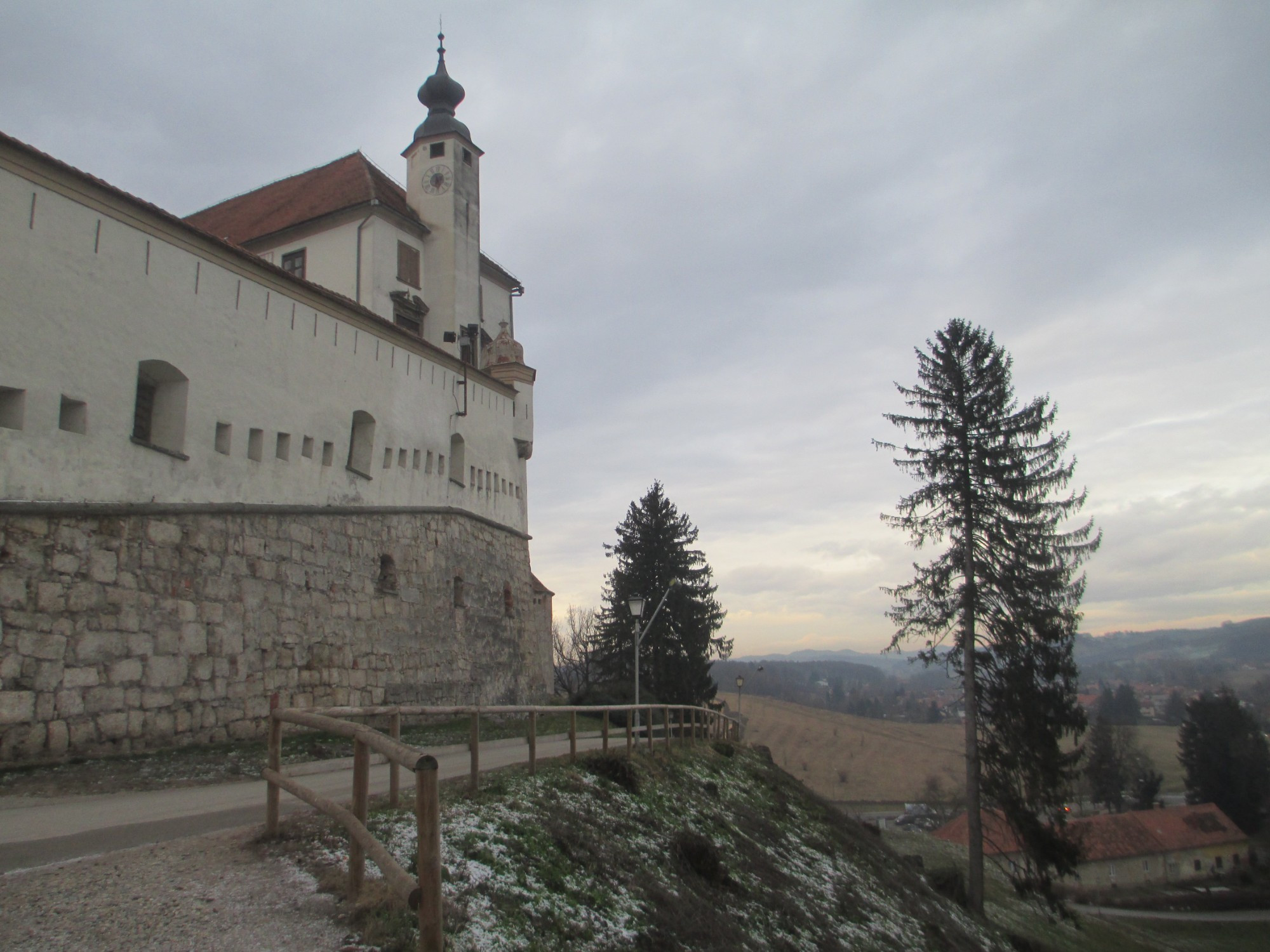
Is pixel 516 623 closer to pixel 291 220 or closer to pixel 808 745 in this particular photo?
pixel 291 220

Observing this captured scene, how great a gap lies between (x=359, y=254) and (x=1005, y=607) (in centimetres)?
2091

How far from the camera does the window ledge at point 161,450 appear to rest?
13.5 m

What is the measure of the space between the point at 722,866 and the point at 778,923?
0.87 meters

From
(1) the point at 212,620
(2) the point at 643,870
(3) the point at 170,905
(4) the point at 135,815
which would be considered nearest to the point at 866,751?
(1) the point at 212,620

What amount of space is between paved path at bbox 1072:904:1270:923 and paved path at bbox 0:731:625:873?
4298 cm

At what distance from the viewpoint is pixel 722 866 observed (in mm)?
10188

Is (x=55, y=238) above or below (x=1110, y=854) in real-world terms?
above

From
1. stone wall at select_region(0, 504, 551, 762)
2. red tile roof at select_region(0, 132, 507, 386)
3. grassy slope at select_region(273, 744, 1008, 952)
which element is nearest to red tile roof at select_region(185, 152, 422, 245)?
red tile roof at select_region(0, 132, 507, 386)

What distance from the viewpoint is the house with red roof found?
169 feet

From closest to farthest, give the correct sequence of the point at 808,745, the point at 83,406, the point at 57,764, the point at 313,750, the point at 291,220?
the point at 57,764 < the point at 83,406 < the point at 313,750 < the point at 291,220 < the point at 808,745

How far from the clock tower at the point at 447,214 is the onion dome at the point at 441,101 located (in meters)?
0.03

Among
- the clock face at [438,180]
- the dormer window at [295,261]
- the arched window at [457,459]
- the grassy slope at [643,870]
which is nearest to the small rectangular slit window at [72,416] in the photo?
the grassy slope at [643,870]

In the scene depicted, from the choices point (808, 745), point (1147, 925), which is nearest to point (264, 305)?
point (1147, 925)

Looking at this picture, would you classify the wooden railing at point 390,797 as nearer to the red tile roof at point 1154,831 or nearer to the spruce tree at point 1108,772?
the red tile roof at point 1154,831
